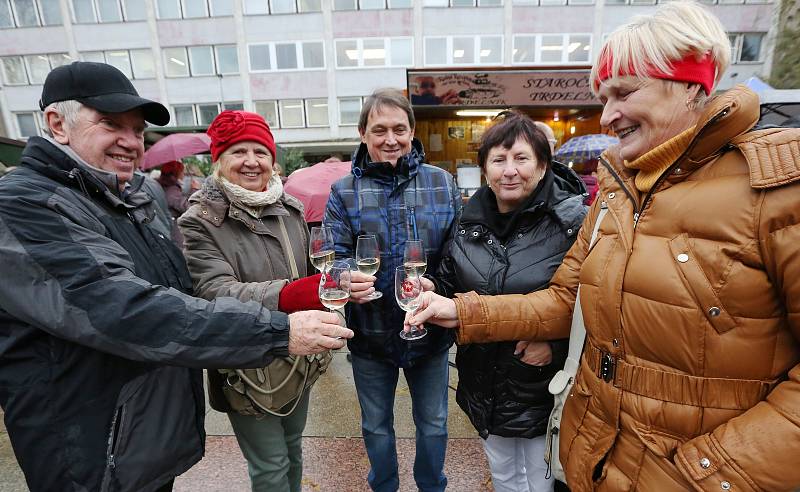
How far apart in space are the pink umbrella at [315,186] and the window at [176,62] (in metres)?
20.8

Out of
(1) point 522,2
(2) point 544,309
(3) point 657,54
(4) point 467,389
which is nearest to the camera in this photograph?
(3) point 657,54

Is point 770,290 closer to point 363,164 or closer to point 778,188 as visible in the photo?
point 778,188

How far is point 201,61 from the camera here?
72.7 ft

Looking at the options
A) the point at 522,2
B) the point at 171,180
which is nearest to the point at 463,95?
the point at 171,180

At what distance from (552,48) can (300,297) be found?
23.4 metres

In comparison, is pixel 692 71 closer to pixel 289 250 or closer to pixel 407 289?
pixel 407 289

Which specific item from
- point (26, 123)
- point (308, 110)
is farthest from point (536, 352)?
point (26, 123)

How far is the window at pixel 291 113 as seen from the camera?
2225 cm

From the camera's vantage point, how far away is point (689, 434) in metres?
1.28

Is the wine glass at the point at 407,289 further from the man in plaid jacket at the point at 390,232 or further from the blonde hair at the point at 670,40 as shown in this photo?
the blonde hair at the point at 670,40

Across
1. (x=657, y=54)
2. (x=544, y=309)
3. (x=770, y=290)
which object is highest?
(x=657, y=54)

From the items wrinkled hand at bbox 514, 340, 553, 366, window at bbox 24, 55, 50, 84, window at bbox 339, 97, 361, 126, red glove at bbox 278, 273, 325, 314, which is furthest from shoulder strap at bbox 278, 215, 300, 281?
window at bbox 24, 55, 50, 84

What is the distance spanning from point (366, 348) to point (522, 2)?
2342cm

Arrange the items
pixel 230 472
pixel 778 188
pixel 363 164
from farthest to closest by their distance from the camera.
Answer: pixel 230 472, pixel 363 164, pixel 778 188
